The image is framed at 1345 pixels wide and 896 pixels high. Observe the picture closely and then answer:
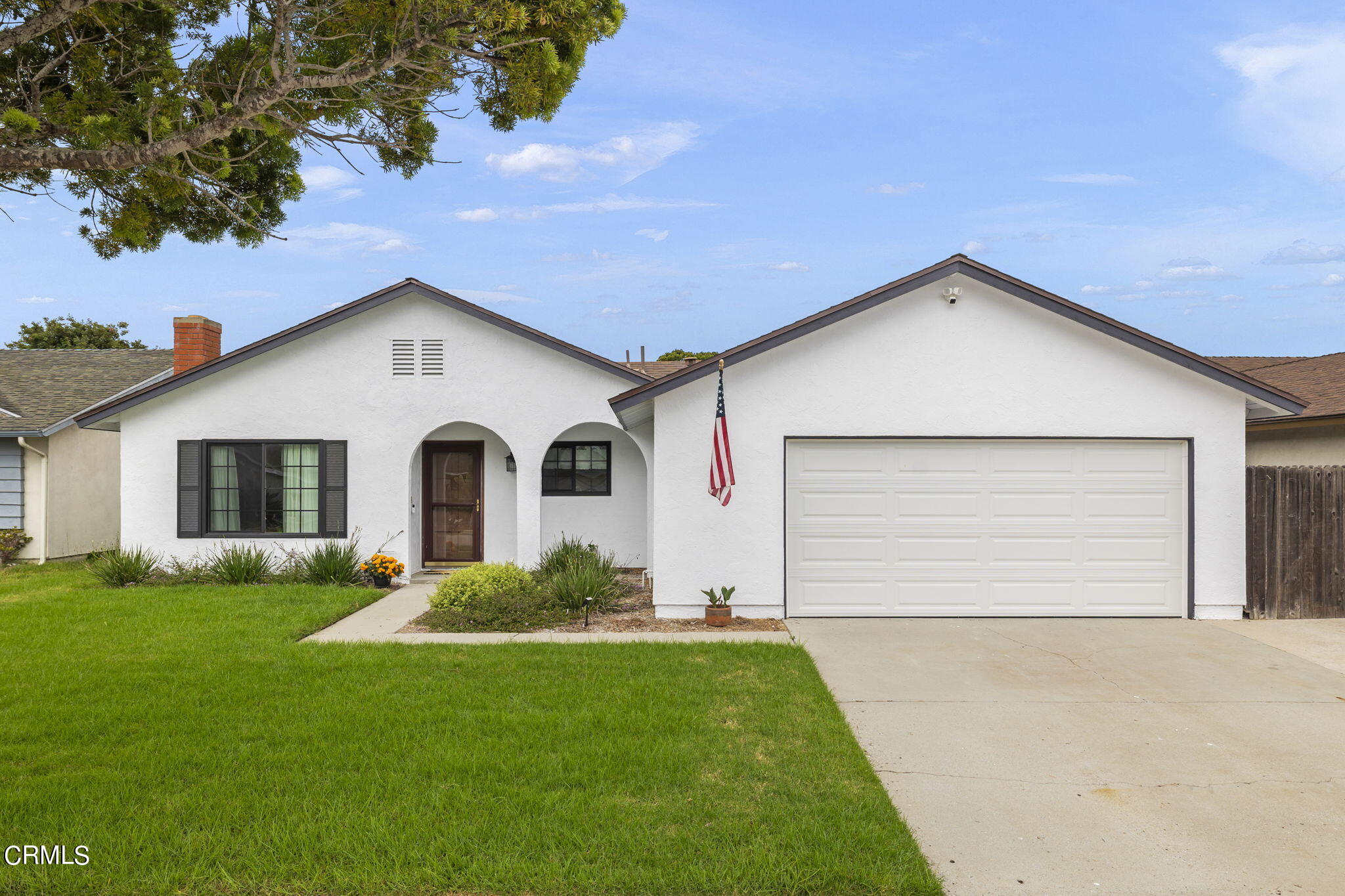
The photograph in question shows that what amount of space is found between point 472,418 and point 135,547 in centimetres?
597

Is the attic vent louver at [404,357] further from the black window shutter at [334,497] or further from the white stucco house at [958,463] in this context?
the white stucco house at [958,463]

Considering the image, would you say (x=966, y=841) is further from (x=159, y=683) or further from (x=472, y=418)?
(x=472, y=418)

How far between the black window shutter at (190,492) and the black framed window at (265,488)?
0.16 m

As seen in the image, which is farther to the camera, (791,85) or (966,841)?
(791,85)

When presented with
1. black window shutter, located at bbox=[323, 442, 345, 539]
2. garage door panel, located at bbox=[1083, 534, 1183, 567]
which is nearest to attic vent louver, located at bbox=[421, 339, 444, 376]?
black window shutter, located at bbox=[323, 442, 345, 539]

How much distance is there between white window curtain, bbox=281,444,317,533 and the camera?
13.3m

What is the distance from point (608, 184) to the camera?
2089cm

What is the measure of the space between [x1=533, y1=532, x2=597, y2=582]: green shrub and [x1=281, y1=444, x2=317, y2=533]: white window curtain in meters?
3.89

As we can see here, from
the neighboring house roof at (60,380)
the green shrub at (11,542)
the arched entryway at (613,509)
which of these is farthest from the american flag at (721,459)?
the green shrub at (11,542)

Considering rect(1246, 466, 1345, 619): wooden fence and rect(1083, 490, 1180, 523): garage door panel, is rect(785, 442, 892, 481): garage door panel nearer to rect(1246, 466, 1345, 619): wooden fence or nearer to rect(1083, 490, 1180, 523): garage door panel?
rect(1083, 490, 1180, 523): garage door panel

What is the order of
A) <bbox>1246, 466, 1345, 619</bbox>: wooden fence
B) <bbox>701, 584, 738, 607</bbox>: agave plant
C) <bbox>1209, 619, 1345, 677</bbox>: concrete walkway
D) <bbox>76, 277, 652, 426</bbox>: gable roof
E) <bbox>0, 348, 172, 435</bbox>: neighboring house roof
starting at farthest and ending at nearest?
1. <bbox>0, 348, 172, 435</bbox>: neighboring house roof
2. <bbox>76, 277, 652, 426</bbox>: gable roof
3. <bbox>1246, 466, 1345, 619</bbox>: wooden fence
4. <bbox>701, 584, 738, 607</bbox>: agave plant
5. <bbox>1209, 619, 1345, 677</bbox>: concrete walkway

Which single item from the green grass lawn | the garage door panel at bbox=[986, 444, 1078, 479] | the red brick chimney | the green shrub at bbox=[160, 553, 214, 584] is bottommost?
the green grass lawn

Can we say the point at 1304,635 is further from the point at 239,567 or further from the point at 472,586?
the point at 239,567

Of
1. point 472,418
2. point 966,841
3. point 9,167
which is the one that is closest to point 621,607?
point 472,418
